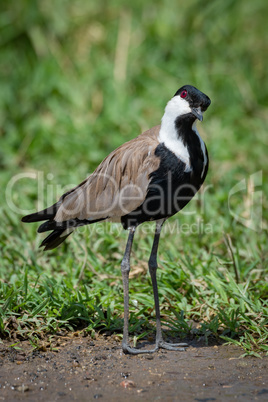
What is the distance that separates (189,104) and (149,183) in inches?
24.3

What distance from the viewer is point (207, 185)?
5980mm

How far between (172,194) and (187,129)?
49cm

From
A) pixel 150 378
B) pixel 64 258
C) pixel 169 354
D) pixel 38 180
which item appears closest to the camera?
pixel 150 378

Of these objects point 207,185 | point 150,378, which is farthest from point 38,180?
point 150,378

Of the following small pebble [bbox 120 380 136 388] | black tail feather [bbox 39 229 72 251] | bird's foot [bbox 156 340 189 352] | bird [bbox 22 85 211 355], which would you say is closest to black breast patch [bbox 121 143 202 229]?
bird [bbox 22 85 211 355]

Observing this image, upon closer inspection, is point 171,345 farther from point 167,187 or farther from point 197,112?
point 197,112

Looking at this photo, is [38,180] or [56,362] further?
[38,180]

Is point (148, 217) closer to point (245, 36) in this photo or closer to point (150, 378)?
point (150, 378)

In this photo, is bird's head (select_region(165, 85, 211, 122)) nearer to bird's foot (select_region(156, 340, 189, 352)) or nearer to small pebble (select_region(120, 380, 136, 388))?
bird's foot (select_region(156, 340, 189, 352))

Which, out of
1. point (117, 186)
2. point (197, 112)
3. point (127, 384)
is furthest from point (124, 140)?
point (127, 384)

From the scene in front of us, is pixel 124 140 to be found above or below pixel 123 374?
above

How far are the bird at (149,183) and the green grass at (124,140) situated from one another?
1.42ft

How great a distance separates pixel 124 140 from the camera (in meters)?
6.89

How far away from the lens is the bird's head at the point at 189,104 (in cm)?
396
